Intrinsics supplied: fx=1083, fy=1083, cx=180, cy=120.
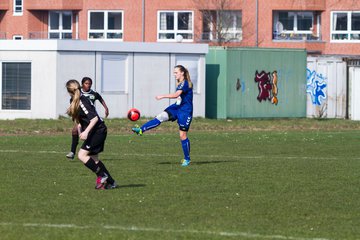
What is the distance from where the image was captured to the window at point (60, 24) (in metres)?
76.2

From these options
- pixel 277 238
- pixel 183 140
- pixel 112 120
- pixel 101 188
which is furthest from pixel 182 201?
pixel 112 120

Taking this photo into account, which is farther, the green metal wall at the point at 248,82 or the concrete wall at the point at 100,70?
the green metal wall at the point at 248,82

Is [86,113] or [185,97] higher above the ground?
[185,97]

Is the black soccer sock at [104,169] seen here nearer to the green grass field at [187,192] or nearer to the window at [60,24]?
the green grass field at [187,192]

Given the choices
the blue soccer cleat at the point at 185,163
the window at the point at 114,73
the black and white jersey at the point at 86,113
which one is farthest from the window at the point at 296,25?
the black and white jersey at the point at 86,113

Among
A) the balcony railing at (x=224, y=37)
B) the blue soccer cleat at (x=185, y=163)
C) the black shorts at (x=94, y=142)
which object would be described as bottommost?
the blue soccer cleat at (x=185, y=163)

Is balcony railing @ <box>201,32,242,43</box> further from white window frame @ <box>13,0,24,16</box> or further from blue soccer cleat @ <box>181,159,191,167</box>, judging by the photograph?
blue soccer cleat @ <box>181,159,191,167</box>

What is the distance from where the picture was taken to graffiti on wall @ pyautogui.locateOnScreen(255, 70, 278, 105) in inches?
1837

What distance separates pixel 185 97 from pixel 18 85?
22.2 metres

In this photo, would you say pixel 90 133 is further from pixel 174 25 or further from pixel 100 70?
pixel 174 25

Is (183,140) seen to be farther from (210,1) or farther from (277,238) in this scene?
(210,1)

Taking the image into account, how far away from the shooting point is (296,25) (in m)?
73.3

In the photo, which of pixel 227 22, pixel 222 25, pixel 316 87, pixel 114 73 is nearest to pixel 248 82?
pixel 316 87

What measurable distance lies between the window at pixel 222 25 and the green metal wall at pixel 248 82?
22.9 m
